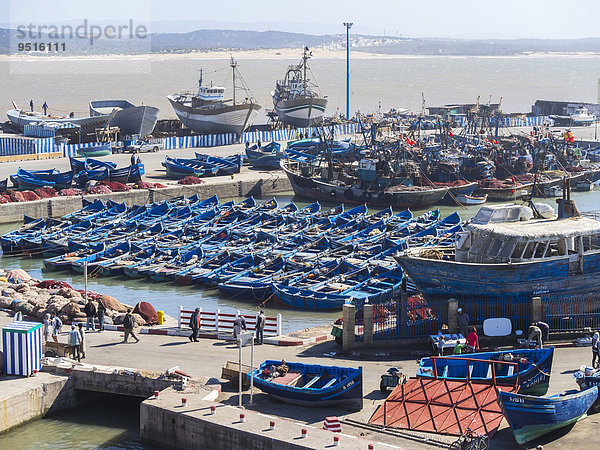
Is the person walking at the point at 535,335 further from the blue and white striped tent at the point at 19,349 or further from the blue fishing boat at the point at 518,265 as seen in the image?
the blue and white striped tent at the point at 19,349

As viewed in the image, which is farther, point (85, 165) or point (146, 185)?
point (85, 165)

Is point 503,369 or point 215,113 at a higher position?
point 215,113

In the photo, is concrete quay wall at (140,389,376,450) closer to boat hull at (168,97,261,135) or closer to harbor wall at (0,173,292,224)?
harbor wall at (0,173,292,224)

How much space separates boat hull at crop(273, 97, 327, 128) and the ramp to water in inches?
2381

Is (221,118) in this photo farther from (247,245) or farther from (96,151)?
(247,245)

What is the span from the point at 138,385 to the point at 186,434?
2.81 meters

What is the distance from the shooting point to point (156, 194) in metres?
52.5

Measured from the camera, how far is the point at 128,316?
25.4 m

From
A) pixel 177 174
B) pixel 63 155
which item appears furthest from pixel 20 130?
pixel 177 174

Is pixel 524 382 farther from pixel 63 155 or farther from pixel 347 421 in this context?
pixel 63 155

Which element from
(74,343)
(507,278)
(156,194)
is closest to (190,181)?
(156,194)

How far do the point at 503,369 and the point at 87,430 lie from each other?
9042mm

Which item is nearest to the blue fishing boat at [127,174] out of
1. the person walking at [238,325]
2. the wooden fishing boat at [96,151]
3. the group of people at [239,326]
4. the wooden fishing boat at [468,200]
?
the wooden fishing boat at [96,151]

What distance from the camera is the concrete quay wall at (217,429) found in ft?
61.0
